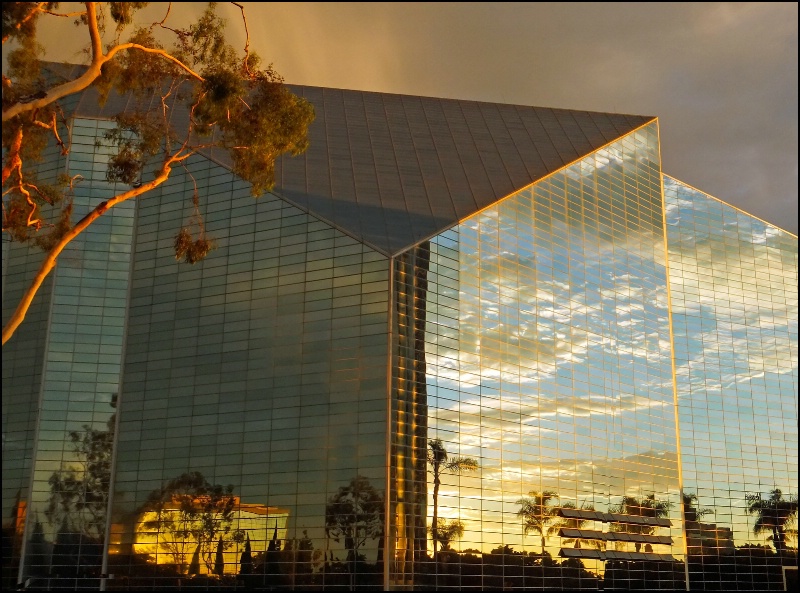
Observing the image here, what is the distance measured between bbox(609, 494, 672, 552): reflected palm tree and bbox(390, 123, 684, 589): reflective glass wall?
9 centimetres

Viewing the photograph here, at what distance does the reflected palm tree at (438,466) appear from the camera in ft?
134

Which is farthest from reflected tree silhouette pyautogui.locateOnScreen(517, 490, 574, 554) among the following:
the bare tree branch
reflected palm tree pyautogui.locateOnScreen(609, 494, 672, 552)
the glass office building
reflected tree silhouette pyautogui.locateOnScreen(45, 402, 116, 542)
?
the bare tree branch

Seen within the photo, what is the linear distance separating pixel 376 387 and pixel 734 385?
2746 centimetres

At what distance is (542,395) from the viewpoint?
1843 inches

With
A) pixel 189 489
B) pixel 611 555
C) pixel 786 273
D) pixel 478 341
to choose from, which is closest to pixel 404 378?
pixel 478 341

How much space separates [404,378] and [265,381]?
6669mm

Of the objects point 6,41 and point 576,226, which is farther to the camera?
point 576,226

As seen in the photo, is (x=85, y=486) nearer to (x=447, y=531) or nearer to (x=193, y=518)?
(x=193, y=518)

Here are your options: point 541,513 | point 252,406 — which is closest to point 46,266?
point 252,406

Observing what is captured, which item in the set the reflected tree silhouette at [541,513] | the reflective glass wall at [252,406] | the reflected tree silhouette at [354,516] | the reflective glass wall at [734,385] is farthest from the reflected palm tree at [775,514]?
the reflective glass wall at [252,406]

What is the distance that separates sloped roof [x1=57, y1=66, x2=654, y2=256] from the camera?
45.6 m

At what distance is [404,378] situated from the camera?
41594mm

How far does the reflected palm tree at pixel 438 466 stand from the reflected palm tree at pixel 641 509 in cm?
1050

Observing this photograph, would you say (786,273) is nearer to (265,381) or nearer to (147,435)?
(265,381)
